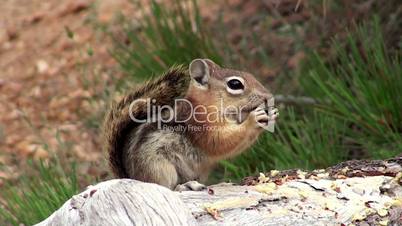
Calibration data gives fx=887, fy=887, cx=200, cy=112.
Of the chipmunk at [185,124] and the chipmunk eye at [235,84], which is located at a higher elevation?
the chipmunk eye at [235,84]

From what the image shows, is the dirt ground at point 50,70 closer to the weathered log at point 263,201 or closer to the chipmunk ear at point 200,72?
the chipmunk ear at point 200,72

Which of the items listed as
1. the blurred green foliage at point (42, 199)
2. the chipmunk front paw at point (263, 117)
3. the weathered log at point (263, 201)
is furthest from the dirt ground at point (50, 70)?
the weathered log at point (263, 201)

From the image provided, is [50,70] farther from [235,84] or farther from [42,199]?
[235,84]

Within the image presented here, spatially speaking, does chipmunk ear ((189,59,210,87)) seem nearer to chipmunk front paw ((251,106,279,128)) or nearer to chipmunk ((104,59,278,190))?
chipmunk ((104,59,278,190))

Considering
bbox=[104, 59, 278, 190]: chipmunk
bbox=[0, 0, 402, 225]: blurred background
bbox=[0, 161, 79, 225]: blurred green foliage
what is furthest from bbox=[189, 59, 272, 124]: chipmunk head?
bbox=[0, 161, 79, 225]: blurred green foliage

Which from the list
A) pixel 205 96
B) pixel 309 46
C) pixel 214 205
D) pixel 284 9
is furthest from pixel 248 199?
pixel 284 9

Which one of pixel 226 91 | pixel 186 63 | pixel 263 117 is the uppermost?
pixel 186 63

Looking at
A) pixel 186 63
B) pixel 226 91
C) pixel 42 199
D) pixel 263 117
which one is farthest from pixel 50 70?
pixel 263 117
